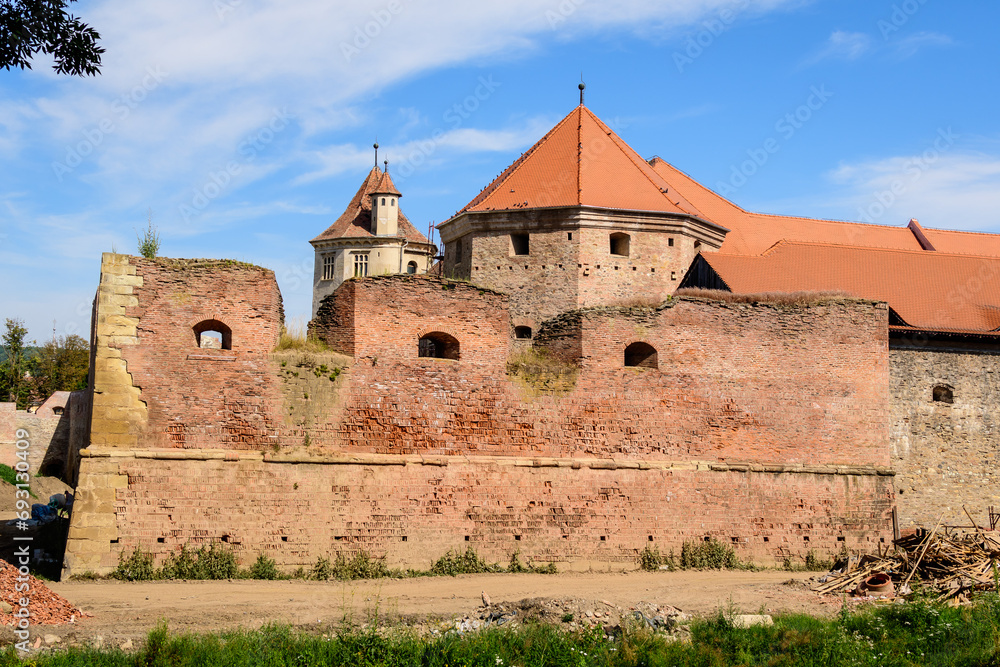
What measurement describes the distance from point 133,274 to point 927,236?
78.8 ft

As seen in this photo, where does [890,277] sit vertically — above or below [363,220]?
below

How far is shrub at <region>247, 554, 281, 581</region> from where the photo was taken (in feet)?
44.2

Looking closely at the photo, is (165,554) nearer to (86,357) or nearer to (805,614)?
(805,614)

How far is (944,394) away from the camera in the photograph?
2011 cm

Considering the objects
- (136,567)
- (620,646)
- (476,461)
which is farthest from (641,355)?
(136,567)

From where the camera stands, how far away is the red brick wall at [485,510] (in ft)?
44.3

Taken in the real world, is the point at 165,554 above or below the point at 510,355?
below

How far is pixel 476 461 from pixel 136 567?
4.95 meters

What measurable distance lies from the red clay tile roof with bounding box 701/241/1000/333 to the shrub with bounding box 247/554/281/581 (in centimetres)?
1283

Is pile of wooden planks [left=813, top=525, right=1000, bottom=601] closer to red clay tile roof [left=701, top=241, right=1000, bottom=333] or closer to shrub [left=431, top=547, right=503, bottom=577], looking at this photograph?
shrub [left=431, top=547, right=503, bottom=577]

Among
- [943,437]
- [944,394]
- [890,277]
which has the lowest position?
[943,437]

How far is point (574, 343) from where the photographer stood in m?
16.2

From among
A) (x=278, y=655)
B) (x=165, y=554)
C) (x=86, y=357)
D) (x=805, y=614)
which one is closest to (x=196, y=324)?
(x=165, y=554)

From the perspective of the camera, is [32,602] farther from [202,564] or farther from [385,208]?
[385,208]
